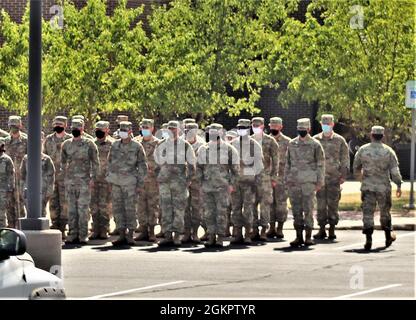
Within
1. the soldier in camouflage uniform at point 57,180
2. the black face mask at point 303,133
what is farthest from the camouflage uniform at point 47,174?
the black face mask at point 303,133

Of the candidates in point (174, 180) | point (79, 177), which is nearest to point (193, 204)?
point (174, 180)

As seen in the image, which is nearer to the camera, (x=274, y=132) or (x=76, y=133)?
(x=76, y=133)

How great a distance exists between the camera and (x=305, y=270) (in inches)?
738

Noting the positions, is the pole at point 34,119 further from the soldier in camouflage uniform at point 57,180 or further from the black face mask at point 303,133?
the soldier in camouflage uniform at point 57,180

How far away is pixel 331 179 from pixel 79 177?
4.30 metres

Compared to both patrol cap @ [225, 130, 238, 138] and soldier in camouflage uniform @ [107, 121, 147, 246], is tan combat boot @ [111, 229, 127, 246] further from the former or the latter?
patrol cap @ [225, 130, 238, 138]

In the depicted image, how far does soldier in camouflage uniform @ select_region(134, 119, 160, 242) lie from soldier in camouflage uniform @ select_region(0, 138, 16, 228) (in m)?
2.15

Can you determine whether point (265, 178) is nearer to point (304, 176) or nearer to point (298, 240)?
point (304, 176)

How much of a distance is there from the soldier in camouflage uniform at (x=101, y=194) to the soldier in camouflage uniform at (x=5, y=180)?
159 centimetres

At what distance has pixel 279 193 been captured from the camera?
958 inches

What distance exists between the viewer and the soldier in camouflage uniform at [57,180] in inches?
944

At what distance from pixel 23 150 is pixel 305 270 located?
727 cm
